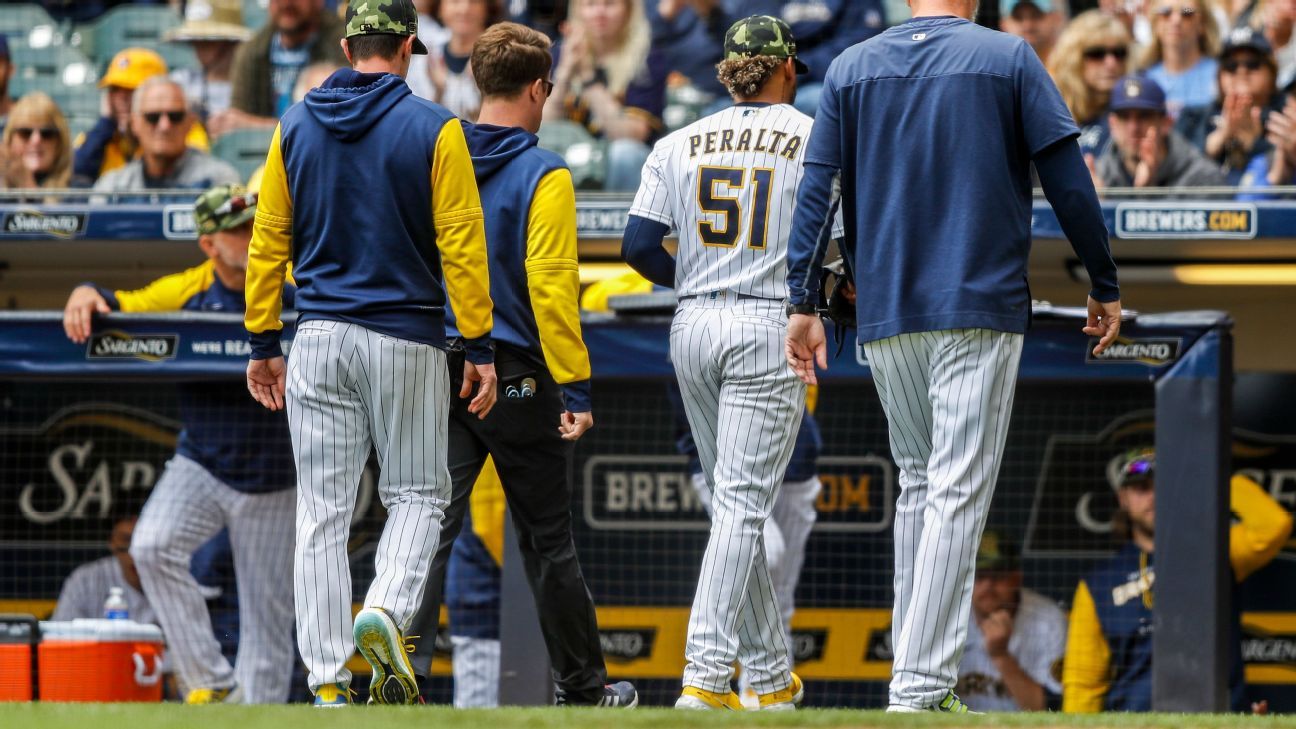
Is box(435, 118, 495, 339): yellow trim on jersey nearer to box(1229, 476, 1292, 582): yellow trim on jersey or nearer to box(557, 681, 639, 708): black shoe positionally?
box(557, 681, 639, 708): black shoe

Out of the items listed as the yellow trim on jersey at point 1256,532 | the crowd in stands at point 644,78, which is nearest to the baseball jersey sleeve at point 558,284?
the crowd in stands at point 644,78

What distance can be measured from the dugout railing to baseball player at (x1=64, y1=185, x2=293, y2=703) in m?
0.22

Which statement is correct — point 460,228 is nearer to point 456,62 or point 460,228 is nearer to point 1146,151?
point 1146,151

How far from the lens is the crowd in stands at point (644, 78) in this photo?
7.52 meters

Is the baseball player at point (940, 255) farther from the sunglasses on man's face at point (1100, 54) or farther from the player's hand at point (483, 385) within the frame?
the sunglasses on man's face at point (1100, 54)

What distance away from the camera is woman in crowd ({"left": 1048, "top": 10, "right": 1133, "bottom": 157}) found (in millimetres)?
7797

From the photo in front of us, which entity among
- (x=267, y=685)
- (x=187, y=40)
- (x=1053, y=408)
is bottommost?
(x=267, y=685)

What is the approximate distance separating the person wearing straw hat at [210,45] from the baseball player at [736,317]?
467cm

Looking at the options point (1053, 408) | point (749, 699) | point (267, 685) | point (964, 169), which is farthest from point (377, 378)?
point (1053, 408)

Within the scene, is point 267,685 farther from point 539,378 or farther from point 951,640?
point 951,640

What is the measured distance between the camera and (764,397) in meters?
4.46

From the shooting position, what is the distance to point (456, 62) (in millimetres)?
8555

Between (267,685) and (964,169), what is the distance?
11.9 feet

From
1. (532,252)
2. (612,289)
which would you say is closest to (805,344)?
(532,252)
